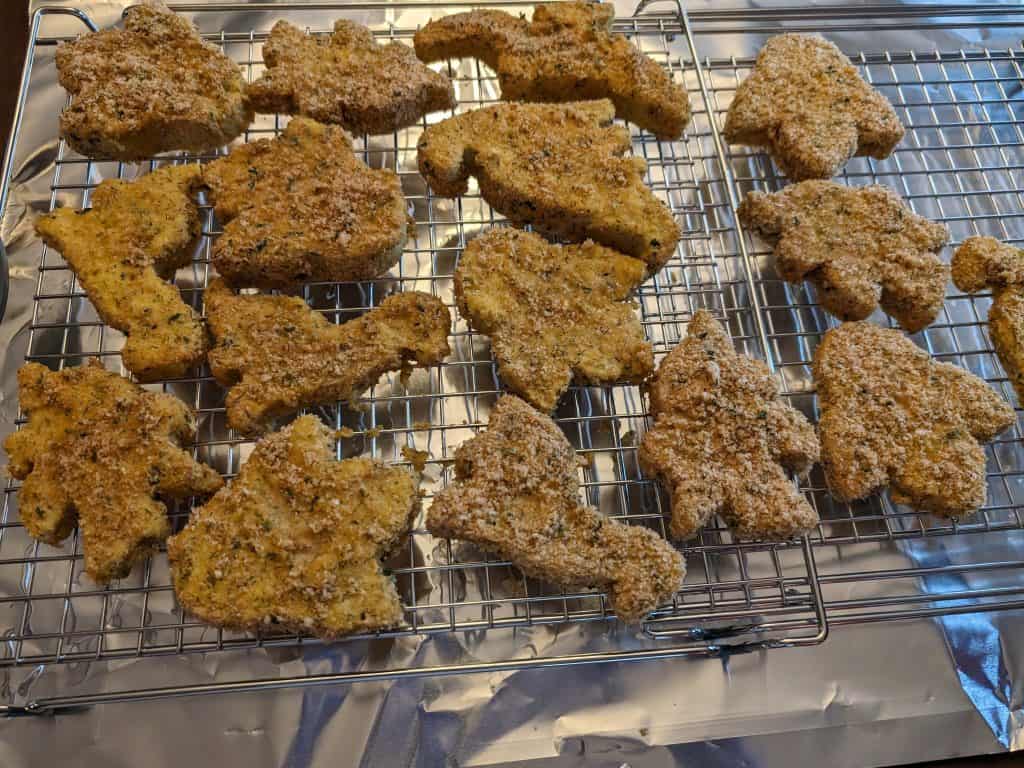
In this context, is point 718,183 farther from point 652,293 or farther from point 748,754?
point 748,754

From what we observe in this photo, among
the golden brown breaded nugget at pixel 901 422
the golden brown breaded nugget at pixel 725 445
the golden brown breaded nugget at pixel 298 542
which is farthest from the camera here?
the golden brown breaded nugget at pixel 901 422

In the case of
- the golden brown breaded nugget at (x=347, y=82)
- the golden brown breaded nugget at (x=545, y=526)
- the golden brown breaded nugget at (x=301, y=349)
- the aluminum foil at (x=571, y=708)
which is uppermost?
the golden brown breaded nugget at (x=347, y=82)

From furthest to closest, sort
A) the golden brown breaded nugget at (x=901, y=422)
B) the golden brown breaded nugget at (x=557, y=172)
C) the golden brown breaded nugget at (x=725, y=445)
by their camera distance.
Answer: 1. the golden brown breaded nugget at (x=557, y=172)
2. the golden brown breaded nugget at (x=901, y=422)
3. the golden brown breaded nugget at (x=725, y=445)

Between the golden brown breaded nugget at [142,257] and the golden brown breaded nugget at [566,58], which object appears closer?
the golden brown breaded nugget at [142,257]

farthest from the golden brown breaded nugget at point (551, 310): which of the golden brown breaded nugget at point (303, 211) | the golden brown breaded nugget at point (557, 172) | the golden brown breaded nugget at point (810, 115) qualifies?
the golden brown breaded nugget at point (810, 115)

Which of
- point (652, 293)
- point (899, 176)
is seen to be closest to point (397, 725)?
point (652, 293)

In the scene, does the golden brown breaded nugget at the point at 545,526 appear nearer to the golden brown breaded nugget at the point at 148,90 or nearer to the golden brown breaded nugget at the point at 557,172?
the golden brown breaded nugget at the point at 557,172

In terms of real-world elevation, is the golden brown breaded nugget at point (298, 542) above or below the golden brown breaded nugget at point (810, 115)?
below
